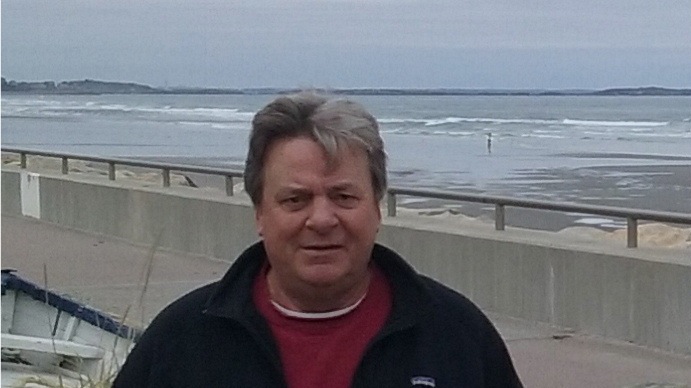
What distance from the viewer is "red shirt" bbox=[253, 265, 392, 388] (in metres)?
2.91

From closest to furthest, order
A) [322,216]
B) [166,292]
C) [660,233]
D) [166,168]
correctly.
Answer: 1. [322,216]
2. [166,292]
3. [166,168]
4. [660,233]

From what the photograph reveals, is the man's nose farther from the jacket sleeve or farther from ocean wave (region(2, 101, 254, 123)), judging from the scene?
ocean wave (region(2, 101, 254, 123))

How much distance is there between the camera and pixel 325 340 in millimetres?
2953

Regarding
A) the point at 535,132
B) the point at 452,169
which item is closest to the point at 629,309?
the point at 452,169

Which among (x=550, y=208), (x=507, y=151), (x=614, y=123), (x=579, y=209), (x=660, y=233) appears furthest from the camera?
(x=614, y=123)

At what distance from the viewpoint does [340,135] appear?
9.50ft

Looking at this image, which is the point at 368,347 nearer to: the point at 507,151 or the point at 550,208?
the point at 550,208

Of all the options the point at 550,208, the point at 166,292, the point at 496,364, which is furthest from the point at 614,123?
the point at 496,364

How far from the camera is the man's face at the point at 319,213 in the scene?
2.90 meters

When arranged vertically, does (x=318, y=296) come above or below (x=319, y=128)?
below

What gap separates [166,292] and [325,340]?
8223mm

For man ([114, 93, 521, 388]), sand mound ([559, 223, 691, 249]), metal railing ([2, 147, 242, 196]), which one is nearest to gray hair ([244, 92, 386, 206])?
man ([114, 93, 521, 388])

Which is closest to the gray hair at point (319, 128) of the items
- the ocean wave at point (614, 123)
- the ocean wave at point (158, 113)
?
the ocean wave at point (614, 123)

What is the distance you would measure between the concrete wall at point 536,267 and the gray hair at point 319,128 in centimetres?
526
